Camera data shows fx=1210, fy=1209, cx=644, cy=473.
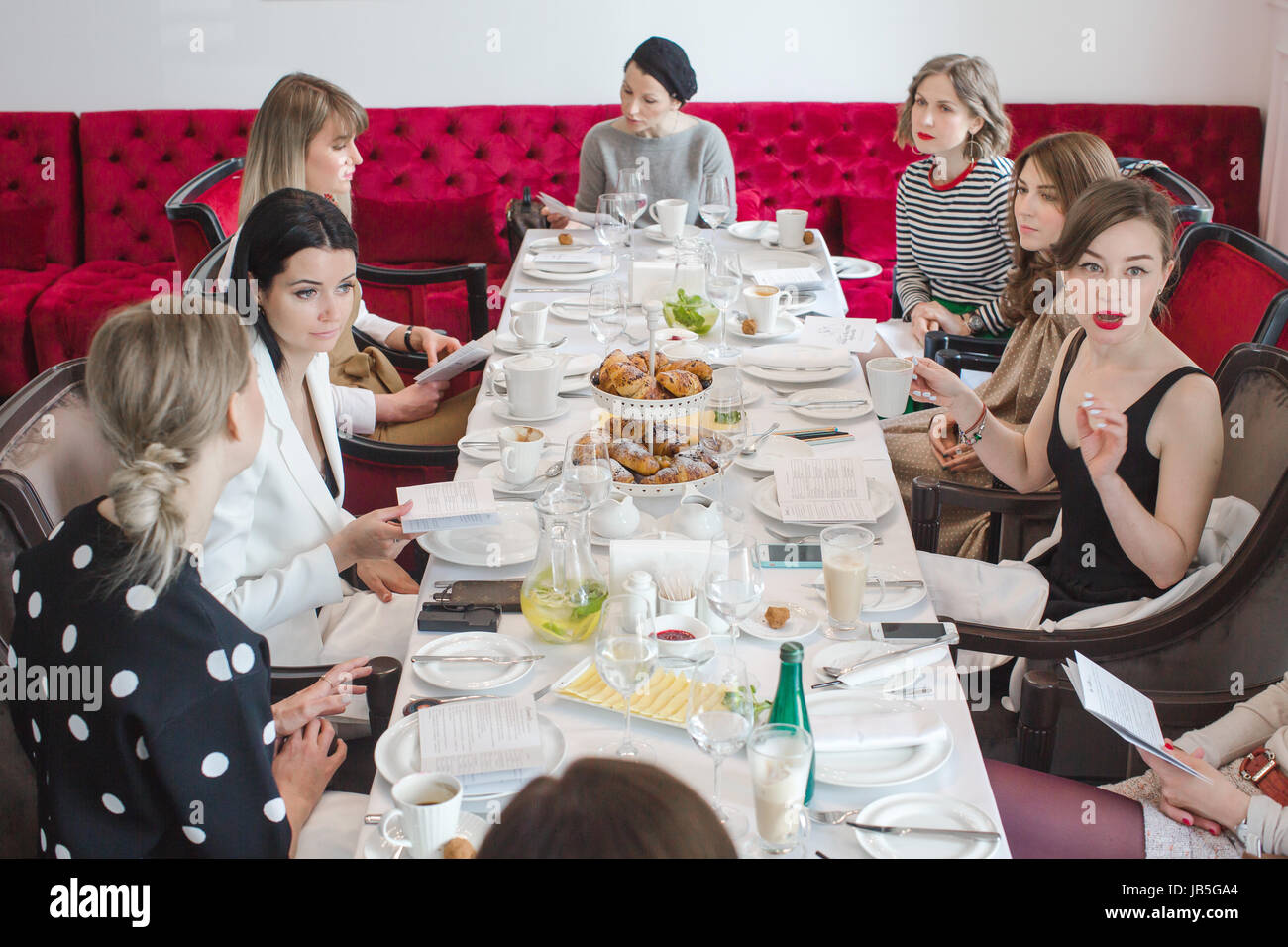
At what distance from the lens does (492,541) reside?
1889 mm

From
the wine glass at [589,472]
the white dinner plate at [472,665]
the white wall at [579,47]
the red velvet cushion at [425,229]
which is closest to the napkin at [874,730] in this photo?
the white dinner plate at [472,665]

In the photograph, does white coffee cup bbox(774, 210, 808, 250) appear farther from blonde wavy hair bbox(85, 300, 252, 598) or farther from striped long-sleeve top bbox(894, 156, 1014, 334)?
blonde wavy hair bbox(85, 300, 252, 598)

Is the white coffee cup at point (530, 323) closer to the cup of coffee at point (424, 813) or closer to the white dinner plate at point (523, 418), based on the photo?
the white dinner plate at point (523, 418)

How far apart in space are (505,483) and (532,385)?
0.33m

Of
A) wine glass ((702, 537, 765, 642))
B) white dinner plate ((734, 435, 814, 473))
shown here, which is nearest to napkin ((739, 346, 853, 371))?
white dinner plate ((734, 435, 814, 473))

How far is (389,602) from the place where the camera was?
2.08m

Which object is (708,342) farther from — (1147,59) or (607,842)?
(1147,59)

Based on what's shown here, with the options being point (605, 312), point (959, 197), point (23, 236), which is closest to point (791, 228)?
point (959, 197)

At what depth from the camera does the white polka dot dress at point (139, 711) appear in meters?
1.31

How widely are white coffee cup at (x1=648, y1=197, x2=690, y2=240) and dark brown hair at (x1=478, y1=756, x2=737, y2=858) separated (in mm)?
2973

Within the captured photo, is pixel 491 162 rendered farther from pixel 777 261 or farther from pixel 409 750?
pixel 409 750

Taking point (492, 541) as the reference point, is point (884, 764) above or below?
below

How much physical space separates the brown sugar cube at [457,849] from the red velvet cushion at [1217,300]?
1947 millimetres

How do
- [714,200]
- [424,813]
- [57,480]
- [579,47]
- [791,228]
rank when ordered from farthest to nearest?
[579,47]
[714,200]
[791,228]
[57,480]
[424,813]
